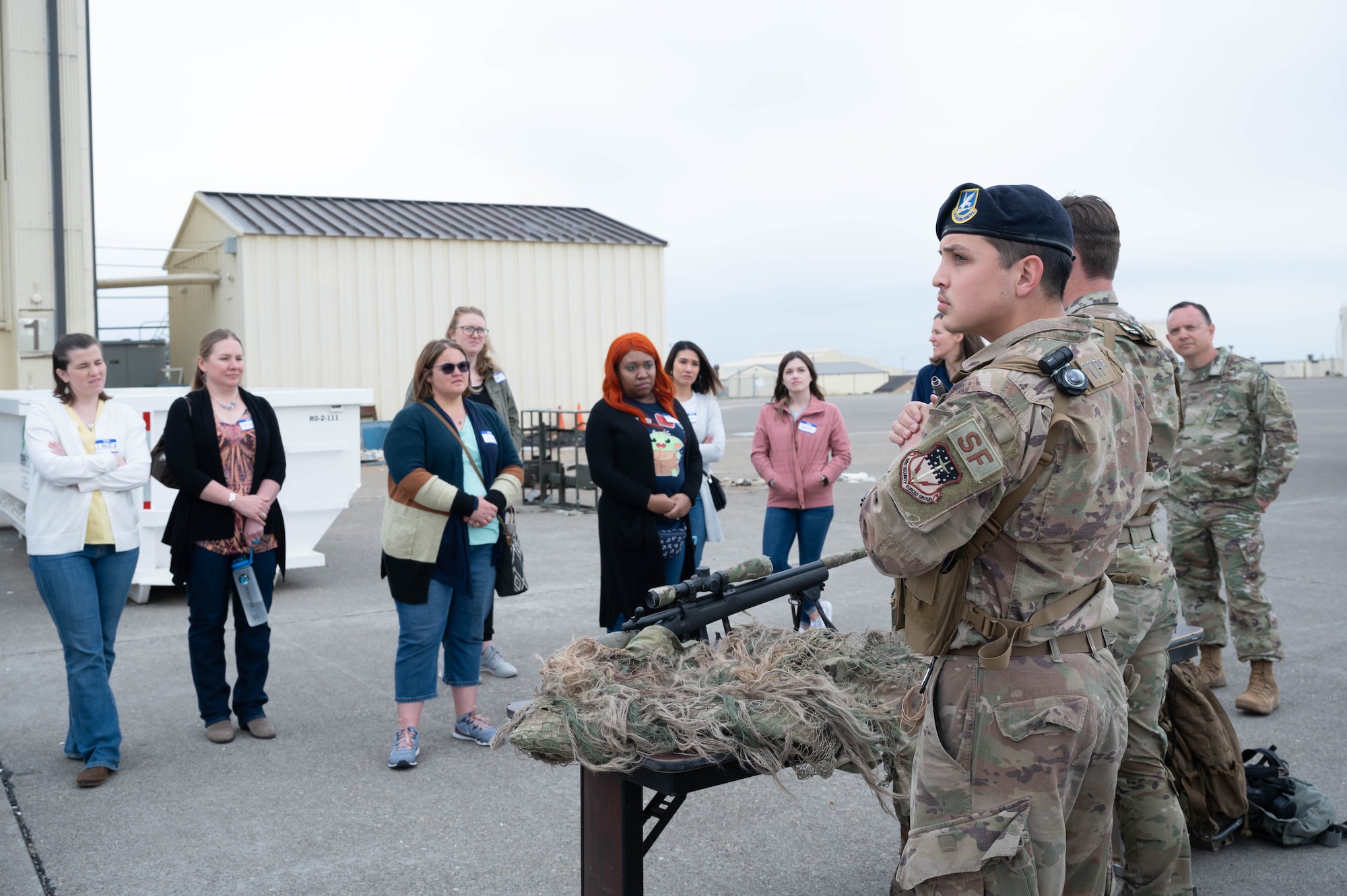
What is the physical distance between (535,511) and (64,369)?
8.50 metres

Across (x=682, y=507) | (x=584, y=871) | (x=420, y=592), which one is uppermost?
(x=682, y=507)

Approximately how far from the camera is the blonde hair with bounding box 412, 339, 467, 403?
480 cm

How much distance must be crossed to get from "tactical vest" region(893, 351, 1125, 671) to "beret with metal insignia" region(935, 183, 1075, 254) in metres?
0.25

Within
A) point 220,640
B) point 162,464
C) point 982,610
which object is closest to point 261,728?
point 220,640

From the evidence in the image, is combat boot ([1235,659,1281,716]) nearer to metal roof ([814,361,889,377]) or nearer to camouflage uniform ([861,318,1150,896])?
camouflage uniform ([861,318,1150,896])

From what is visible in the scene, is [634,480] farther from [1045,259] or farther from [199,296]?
[199,296]

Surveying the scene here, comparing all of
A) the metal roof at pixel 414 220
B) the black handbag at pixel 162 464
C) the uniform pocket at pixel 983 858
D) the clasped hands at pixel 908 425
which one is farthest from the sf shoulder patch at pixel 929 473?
the metal roof at pixel 414 220

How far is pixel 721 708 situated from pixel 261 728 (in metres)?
3.23

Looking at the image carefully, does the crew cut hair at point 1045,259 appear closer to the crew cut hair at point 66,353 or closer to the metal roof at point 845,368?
the crew cut hair at point 66,353

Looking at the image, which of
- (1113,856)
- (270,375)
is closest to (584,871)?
(1113,856)

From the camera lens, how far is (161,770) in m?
4.60

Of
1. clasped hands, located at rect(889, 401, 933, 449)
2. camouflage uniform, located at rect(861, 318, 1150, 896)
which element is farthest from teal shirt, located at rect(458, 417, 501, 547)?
camouflage uniform, located at rect(861, 318, 1150, 896)

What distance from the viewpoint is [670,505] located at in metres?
5.05

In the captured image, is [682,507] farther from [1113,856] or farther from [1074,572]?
[1074,572]
